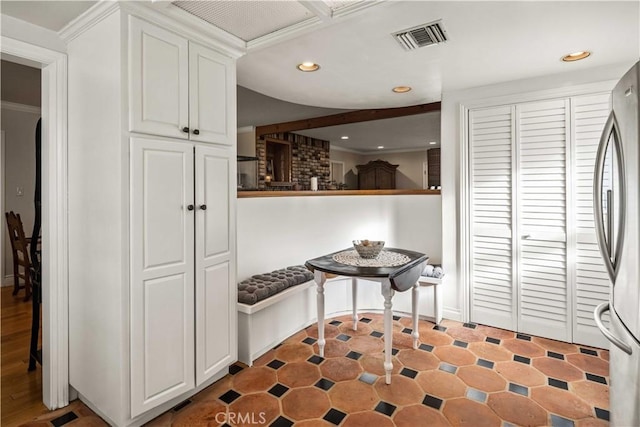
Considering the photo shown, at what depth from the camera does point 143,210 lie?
170cm

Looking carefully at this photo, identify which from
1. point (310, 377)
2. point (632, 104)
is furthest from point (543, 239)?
point (310, 377)

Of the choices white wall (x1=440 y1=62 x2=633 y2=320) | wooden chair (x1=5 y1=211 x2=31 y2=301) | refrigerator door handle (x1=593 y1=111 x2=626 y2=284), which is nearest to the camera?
refrigerator door handle (x1=593 y1=111 x2=626 y2=284)

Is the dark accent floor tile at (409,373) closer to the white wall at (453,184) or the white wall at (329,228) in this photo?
the white wall at (329,228)

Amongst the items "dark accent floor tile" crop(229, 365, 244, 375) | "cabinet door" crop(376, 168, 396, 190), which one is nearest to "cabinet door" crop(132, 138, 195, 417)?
"dark accent floor tile" crop(229, 365, 244, 375)

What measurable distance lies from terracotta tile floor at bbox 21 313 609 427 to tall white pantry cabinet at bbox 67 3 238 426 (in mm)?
306

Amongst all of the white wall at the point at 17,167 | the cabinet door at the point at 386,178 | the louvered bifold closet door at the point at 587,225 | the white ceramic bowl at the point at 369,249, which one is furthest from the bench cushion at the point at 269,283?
the cabinet door at the point at 386,178

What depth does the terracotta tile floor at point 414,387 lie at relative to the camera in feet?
6.07

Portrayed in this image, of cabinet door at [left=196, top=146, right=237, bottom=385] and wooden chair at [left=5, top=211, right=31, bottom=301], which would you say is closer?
cabinet door at [left=196, top=146, right=237, bottom=385]

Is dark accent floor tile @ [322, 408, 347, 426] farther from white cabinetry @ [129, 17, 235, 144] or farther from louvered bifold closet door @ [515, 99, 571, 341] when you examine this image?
louvered bifold closet door @ [515, 99, 571, 341]

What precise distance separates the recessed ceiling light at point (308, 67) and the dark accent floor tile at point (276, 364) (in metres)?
2.18

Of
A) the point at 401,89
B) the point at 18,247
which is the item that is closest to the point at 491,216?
the point at 401,89

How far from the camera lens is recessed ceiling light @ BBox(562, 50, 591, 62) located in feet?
7.53

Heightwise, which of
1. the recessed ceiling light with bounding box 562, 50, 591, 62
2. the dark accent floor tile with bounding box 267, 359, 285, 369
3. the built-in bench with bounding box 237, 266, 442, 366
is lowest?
the dark accent floor tile with bounding box 267, 359, 285, 369

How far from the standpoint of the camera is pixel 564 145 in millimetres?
2695
